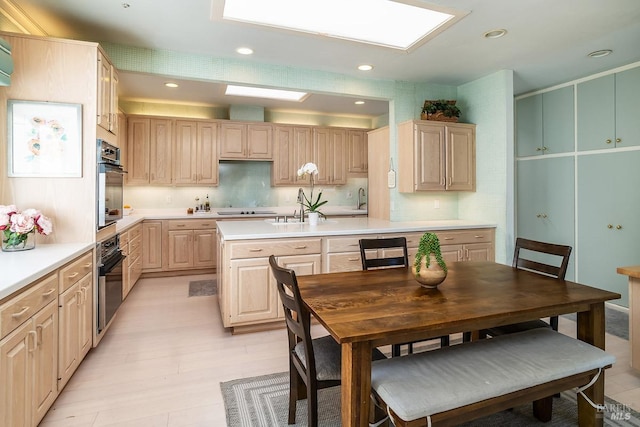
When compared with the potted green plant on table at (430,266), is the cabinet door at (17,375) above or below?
below

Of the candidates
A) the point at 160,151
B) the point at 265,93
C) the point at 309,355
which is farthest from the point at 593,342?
the point at 160,151

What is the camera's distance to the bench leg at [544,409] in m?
1.85

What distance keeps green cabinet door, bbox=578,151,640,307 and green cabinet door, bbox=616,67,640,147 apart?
0.51 ft

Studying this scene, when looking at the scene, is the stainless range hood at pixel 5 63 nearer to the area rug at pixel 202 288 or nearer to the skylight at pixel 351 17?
the skylight at pixel 351 17

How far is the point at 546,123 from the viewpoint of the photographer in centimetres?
438

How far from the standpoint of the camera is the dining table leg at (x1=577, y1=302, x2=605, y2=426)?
1.64 m

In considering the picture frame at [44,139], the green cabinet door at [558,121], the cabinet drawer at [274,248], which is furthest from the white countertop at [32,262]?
the green cabinet door at [558,121]

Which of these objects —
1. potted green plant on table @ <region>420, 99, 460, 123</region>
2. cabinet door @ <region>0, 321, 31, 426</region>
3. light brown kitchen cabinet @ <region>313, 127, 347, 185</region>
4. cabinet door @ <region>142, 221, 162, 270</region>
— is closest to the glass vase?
cabinet door @ <region>0, 321, 31, 426</region>

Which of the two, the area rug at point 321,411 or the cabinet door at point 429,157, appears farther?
the cabinet door at point 429,157

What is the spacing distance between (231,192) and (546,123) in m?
4.72

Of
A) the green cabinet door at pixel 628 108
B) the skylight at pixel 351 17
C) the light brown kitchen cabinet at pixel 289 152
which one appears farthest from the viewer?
the light brown kitchen cabinet at pixel 289 152

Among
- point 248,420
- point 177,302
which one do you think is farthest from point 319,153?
point 248,420

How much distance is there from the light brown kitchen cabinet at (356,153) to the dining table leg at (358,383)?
5.30 m

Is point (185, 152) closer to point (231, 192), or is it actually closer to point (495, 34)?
point (231, 192)
